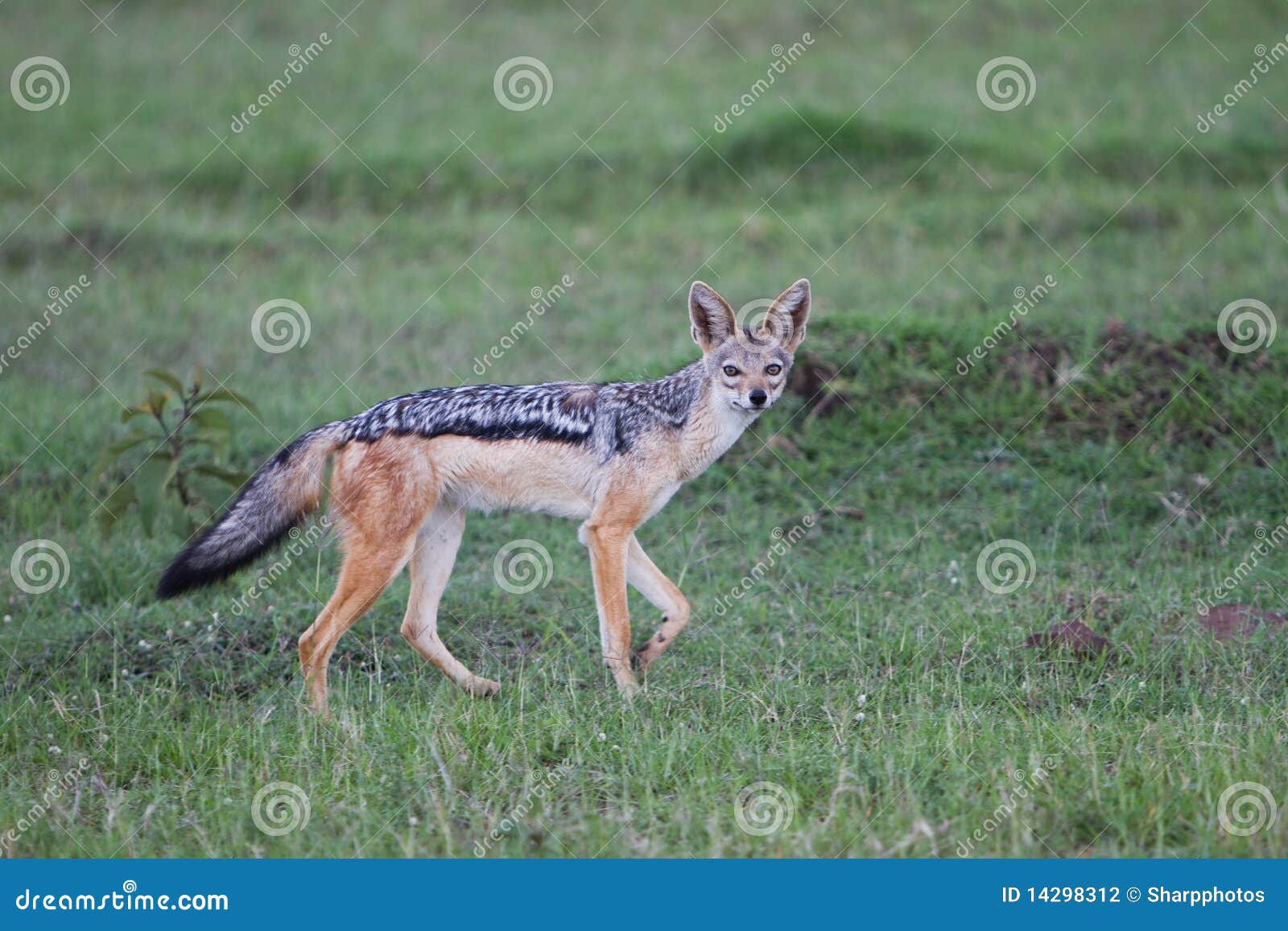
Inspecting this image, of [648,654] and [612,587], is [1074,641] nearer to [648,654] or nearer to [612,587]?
[648,654]

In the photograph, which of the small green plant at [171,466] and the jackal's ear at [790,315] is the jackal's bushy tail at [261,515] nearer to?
the small green plant at [171,466]

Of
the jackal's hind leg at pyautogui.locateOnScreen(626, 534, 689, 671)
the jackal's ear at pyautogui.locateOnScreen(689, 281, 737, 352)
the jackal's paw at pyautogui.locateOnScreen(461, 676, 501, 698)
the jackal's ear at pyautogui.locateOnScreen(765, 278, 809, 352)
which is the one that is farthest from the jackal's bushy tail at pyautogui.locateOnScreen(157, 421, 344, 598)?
the jackal's ear at pyautogui.locateOnScreen(765, 278, 809, 352)

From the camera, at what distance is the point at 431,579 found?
6602 millimetres

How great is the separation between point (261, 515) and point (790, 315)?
9.33 feet

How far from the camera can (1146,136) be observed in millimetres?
13578

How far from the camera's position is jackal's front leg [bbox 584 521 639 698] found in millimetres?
6297

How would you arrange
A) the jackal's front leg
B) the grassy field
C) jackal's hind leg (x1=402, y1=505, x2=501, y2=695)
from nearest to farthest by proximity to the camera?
the grassy field < the jackal's front leg < jackal's hind leg (x1=402, y1=505, x2=501, y2=695)

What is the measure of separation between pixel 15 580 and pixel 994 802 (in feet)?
18.4

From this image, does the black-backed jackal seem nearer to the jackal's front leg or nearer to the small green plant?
the jackal's front leg

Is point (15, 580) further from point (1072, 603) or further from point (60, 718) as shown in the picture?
point (1072, 603)

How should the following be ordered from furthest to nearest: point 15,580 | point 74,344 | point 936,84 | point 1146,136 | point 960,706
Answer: point 936,84
point 1146,136
point 74,344
point 15,580
point 960,706

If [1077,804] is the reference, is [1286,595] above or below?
above

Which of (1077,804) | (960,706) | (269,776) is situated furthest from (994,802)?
(269,776)

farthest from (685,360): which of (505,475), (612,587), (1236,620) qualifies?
(1236,620)
